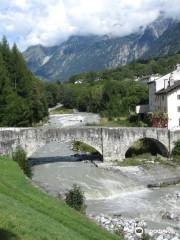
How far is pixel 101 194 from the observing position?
4334 cm

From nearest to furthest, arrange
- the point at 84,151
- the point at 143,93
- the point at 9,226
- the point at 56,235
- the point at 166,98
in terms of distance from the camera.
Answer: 1. the point at 9,226
2. the point at 56,235
3. the point at 84,151
4. the point at 166,98
5. the point at 143,93

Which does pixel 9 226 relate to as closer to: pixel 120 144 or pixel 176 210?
pixel 176 210

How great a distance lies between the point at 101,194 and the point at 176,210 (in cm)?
805

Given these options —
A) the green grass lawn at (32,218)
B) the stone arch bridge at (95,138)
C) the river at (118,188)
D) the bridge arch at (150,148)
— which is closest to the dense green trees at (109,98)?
the bridge arch at (150,148)

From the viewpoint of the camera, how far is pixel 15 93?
75438mm

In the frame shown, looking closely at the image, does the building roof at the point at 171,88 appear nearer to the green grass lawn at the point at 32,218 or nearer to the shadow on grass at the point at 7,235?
the green grass lawn at the point at 32,218

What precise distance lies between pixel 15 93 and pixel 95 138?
22601mm

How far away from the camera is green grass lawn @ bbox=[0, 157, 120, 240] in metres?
15.9

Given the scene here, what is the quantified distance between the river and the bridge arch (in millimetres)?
5001

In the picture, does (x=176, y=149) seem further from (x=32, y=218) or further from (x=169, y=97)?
(x=32, y=218)

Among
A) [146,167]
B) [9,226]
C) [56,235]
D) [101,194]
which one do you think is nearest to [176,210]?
[101,194]

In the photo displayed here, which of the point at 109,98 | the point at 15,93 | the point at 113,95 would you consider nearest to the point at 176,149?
the point at 15,93

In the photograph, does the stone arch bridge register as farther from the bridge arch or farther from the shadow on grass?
the shadow on grass

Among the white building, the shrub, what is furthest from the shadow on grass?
the white building
